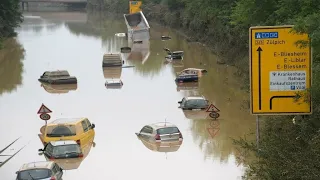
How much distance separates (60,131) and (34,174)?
7326 mm

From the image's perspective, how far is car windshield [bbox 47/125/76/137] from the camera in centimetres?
2597

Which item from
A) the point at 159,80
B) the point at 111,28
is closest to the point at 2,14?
the point at 111,28

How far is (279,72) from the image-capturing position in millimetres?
13898

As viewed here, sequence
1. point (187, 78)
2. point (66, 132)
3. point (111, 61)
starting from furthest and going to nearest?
point (111, 61) < point (187, 78) < point (66, 132)

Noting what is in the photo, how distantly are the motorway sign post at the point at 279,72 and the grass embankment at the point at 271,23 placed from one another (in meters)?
0.37

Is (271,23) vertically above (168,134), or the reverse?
(271,23)

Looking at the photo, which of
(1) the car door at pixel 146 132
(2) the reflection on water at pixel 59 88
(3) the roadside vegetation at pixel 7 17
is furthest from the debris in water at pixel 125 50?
(1) the car door at pixel 146 132

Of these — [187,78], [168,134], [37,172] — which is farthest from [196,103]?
[37,172]

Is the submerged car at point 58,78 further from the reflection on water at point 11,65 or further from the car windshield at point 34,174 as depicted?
the car windshield at point 34,174

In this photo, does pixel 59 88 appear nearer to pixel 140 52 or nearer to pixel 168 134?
pixel 168 134

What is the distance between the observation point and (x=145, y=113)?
34.6m

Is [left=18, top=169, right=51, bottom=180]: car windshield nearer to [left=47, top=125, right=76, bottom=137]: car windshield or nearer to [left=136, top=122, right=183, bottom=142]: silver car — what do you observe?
[left=47, top=125, right=76, bottom=137]: car windshield

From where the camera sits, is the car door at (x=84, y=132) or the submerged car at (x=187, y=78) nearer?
the car door at (x=84, y=132)

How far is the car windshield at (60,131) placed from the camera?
2597 centimetres
